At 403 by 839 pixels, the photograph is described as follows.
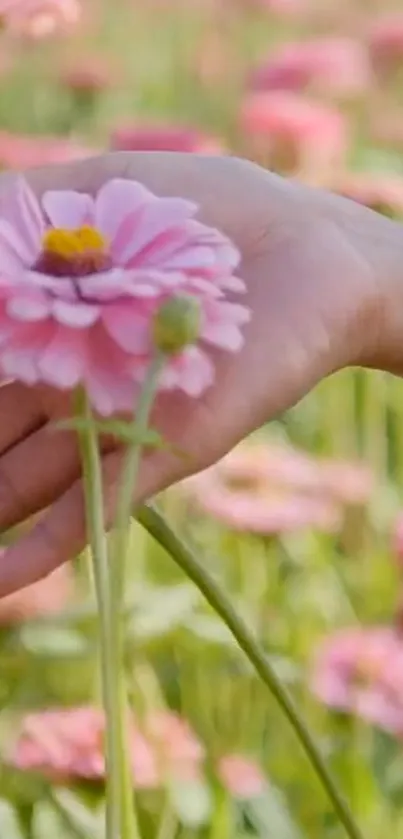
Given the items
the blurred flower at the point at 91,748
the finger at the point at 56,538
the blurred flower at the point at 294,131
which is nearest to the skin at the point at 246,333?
the finger at the point at 56,538

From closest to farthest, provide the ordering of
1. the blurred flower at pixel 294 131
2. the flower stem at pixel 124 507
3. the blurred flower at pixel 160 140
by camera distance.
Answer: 1. the flower stem at pixel 124 507
2. the blurred flower at pixel 160 140
3. the blurred flower at pixel 294 131

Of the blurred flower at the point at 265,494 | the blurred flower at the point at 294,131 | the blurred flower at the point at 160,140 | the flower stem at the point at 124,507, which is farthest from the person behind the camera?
the blurred flower at the point at 294,131

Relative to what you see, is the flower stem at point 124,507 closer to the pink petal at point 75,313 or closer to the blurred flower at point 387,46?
the pink petal at point 75,313

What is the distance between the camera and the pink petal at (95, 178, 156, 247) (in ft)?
0.84

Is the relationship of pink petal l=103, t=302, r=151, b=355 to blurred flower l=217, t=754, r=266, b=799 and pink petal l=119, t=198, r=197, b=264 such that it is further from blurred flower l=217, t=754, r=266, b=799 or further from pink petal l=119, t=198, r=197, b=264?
blurred flower l=217, t=754, r=266, b=799

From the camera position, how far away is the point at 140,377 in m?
0.23

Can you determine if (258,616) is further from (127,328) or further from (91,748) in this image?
(127,328)

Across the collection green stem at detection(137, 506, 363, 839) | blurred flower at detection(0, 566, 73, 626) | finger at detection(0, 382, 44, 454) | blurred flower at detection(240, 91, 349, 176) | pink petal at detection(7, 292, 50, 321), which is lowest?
blurred flower at detection(0, 566, 73, 626)

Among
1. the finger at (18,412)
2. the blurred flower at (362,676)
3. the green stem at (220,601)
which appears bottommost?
the blurred flower at (362,676)

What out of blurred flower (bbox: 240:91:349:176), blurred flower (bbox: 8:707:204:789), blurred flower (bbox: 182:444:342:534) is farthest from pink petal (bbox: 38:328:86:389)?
blurred flower (bbox: 240:91:349:176)

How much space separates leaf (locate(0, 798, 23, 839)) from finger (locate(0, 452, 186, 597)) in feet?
0.45

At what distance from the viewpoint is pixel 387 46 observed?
954 mm

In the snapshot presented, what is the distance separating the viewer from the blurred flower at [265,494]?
56 cm

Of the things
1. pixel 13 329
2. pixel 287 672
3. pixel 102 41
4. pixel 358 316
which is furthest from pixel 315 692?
pixel 102 41
